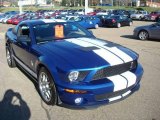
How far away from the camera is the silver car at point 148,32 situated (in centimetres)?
1327

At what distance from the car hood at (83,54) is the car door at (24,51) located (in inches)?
12.6

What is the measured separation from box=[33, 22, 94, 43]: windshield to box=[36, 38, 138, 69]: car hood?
282mm

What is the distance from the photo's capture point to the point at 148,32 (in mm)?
13680

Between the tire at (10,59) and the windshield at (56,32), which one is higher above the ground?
the windshield at (56,32)

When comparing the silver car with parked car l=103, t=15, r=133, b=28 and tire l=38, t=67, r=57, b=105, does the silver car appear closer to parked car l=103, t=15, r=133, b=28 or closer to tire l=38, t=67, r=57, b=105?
tire l=38, t=67, r=57, b=105

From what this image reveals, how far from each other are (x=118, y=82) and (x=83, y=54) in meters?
0.81

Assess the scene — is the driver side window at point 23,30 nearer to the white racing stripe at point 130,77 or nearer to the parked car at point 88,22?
the white racing stripe at point 130,77

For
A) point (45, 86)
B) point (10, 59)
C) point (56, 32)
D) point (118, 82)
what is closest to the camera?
point (118, 82)

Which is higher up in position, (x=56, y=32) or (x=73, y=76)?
(x=56, y=32)

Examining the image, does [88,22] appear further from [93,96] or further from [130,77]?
[93,96]

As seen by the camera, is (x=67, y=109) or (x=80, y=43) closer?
(x=67, y=109)

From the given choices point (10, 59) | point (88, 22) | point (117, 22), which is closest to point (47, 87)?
point (10, 59)

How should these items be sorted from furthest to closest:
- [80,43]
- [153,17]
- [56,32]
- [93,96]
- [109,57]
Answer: [153,17] → [56,32] → [80,43] → [109,57] → [93,96]

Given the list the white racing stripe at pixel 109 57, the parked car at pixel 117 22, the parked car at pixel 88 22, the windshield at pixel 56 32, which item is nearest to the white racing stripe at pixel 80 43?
the windshield at pixel 56 32
